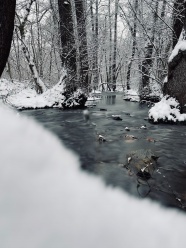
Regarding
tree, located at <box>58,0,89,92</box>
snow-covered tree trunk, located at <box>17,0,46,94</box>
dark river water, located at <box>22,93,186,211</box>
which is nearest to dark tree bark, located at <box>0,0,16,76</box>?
dark river water, located at <box>22,93,186,211</box>

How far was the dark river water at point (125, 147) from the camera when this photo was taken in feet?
12.8

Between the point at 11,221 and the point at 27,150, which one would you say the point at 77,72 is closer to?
the point at 27,150

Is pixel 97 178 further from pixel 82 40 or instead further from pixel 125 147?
pixel 82 40

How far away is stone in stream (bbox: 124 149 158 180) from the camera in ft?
14.0

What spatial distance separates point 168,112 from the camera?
8.05 meters

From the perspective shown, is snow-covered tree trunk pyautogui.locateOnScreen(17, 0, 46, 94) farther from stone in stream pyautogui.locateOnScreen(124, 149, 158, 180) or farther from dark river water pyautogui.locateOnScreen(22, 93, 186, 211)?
stone in stream pyautogui.locateOnScreen(124, 149, 158, 180)

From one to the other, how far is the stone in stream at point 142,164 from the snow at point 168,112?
3453mm

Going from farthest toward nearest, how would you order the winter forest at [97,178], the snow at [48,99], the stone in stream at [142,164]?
the snow at [48,99] → the stone in stream at [142,164] → the winter forest at [97,178]

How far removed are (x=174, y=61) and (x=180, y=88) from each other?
3.09 feet

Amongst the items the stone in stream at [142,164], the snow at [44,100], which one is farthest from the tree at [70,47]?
the stone in stream at [142,164]

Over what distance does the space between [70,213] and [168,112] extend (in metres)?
5.83

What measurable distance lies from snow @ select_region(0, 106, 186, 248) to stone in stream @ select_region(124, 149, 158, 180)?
2.02ft

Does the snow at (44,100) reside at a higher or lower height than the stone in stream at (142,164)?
higher

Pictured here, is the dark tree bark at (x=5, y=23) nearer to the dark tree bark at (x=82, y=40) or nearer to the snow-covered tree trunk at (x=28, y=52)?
the dark tree bark at (x=82, y=40)
